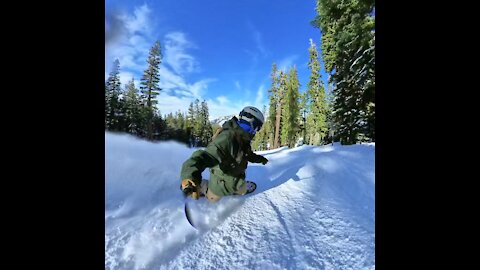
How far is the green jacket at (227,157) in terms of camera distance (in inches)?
99.4

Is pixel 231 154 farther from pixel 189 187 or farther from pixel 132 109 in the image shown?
pixel 132 109

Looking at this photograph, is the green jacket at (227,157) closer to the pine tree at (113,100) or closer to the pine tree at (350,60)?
the pine tree at (350,60)

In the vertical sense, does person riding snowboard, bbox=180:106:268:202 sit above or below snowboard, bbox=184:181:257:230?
above

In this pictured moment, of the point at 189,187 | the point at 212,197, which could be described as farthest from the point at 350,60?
the point at 189,187

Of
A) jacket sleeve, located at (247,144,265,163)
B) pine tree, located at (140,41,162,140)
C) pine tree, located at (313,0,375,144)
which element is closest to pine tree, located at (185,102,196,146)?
pine tree, located at (140,41,162,140)

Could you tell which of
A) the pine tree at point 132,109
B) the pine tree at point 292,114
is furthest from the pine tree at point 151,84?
the pine tree at point 292,114

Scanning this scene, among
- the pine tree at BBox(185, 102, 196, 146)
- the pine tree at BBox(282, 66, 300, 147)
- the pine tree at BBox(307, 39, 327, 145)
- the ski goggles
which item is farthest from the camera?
the pine tree at BBox(185, 102, 196, 146)

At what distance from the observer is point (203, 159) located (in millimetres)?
2414

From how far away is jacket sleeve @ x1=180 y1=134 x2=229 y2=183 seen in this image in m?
2.22

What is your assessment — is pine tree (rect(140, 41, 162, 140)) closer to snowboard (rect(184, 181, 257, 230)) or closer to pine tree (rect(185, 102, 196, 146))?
pine tree (rect(185, 102, 196, 146))

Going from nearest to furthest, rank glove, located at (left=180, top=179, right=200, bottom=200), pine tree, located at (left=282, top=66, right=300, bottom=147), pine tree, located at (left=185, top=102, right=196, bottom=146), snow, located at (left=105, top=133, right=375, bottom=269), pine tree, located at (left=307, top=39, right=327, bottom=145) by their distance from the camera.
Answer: snow, located at (left=105, top=133, right=375, bottom=269)
glove, located at (left=180, top=179, right=200, bottom=200)
pine tree, located at (left=307, top=39, right=327, bottom=145)
pine tree, located at (left=282, top=66, right=300, bottom=147)
pine tree, located at (left=185, top=102, right=196, bottom=146)
